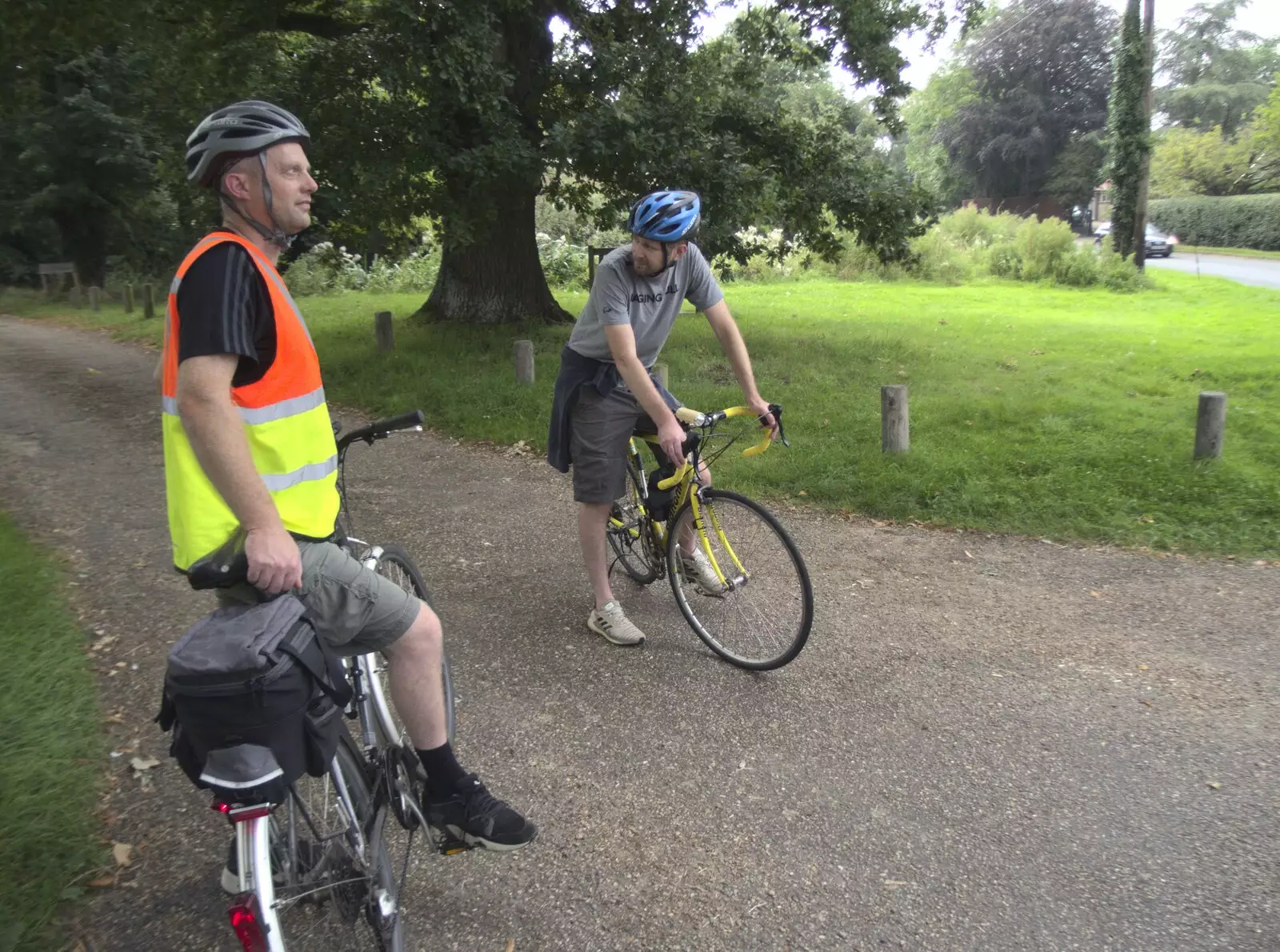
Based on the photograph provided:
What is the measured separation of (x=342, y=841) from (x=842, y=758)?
6.07ft

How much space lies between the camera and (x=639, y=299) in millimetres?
3893

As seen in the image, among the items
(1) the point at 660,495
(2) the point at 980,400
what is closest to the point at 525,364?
(2) the point at 980,400

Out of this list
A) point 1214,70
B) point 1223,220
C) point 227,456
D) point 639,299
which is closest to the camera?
point 227,456

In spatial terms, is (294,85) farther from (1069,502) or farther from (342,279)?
(342,279)

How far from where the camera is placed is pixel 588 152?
9477 millimetres

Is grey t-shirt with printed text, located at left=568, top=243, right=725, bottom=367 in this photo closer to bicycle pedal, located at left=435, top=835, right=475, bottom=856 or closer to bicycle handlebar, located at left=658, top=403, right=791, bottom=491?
bicycle handlebar, located at left=658, top=403, right=791, bottom=491

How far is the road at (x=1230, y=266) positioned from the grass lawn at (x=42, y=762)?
911 inches

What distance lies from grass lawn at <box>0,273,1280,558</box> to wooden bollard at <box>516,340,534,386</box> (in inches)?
8.7

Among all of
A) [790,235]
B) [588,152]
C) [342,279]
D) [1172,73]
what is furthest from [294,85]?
[1172,73]

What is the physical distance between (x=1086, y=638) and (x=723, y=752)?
208 centimetres

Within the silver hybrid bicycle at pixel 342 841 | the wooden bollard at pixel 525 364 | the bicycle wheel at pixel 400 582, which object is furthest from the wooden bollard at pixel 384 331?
the silver hybrid bicycle at pixel 342 841

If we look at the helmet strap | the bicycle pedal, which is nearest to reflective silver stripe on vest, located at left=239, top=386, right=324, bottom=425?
the helmet strap

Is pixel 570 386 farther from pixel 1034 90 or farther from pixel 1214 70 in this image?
pixel 1214 70

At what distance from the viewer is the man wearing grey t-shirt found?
146 inches
